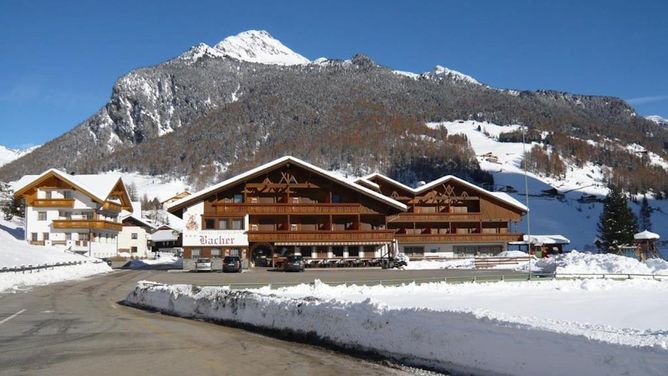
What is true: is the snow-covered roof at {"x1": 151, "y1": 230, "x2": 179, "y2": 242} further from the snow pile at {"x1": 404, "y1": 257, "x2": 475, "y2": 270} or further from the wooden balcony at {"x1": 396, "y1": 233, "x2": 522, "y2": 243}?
the snow pile at {"x1": 404, "y1": 257, "x2": 475, "y2": 270}

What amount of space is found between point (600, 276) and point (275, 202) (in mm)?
33554

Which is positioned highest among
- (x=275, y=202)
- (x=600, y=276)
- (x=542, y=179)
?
(x=542, y=179)

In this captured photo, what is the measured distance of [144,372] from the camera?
1002 centimetres

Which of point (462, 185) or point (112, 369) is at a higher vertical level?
point (462, 185)

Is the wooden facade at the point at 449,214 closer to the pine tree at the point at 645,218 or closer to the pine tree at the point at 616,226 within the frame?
the pine tree at the point at 616,226

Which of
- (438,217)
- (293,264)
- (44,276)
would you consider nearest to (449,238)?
(438,217)

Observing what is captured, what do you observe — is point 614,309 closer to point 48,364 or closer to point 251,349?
point 251,349

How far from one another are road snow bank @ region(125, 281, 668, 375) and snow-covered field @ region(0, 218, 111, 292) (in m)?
22.9

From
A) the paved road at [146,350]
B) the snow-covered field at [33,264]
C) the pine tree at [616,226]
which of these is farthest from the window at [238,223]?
the pine tree at [616,226]

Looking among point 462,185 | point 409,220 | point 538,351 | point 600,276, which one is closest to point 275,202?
point 409,220

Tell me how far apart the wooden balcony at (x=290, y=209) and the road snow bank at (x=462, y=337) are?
43.2 meters

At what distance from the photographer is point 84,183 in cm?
8075

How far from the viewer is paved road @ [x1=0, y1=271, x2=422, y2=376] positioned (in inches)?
408

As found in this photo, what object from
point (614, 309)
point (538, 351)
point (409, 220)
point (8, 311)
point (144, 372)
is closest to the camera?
point (538, 351)
